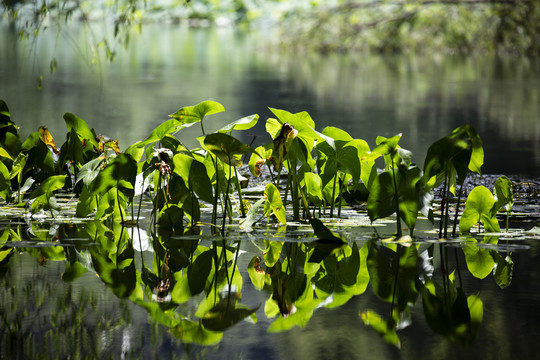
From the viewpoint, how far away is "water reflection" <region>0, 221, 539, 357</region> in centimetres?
175

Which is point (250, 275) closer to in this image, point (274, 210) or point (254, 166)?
point (274, 210)

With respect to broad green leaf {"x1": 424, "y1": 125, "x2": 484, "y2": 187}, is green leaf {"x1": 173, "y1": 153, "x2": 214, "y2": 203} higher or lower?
lower

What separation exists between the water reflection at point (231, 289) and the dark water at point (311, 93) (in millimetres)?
1087

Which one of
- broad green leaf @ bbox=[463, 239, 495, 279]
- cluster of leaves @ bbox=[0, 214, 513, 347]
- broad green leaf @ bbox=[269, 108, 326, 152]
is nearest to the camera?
cluster of leaves @ bbox=[0, 214, 513, 347]

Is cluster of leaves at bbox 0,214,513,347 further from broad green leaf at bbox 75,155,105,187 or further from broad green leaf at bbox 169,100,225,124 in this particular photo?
broad green leaf at bbox 169,100,225,124

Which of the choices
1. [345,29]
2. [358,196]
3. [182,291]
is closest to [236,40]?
[345,29]

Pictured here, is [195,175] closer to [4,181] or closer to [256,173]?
[256,173]

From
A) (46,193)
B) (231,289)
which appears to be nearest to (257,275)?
(231,289)

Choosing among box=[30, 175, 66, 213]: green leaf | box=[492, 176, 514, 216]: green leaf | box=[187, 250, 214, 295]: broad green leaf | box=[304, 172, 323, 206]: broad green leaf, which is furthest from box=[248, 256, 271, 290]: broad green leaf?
box=[30, 175, 66, 213]: green leaf

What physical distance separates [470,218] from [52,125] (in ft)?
14.2

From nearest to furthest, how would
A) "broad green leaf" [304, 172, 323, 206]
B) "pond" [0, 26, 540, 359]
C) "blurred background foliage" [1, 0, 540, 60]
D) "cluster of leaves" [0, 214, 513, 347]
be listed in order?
1. "pond" [0, 26, 540, 359]
2. "cluster of leaves" [0, 214, 513, 347]
3. "broad green leaf" [304, 172, 323, 206]
4. "blurred background foliage" [1, 0, 540, 60]

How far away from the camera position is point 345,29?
14.5 meters

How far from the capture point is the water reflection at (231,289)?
5.75 feet

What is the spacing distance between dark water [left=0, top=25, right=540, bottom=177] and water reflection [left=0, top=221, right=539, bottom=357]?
109 centimetres
